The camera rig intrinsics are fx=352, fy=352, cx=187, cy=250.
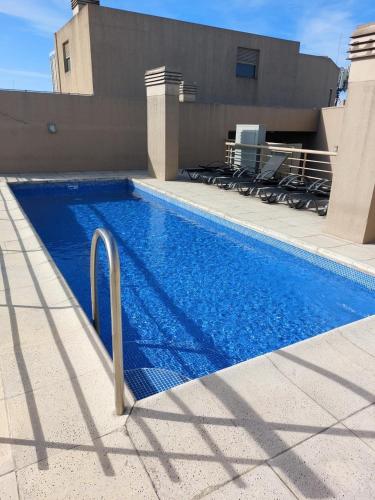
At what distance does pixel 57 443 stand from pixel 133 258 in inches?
164

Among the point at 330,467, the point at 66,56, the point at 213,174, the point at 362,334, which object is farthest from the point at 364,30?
the point at 66,56

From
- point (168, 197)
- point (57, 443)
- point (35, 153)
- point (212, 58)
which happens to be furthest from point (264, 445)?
point (212, 58)

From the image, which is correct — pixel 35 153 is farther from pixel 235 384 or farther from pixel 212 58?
pixel 235 384

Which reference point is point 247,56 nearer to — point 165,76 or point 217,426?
point 165,76

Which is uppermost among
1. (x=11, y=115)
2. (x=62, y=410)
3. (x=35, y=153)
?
(x=11, y=115)

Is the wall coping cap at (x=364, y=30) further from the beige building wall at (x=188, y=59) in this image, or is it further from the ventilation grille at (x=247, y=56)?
the ventilation grille at (x=247, y=56)

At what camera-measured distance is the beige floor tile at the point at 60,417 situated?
201 centimetres

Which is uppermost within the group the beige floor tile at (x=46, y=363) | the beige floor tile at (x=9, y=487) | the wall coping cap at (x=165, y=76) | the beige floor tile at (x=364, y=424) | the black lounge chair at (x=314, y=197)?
the wall coping cap at (x=165, y=76)

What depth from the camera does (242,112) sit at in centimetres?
1447

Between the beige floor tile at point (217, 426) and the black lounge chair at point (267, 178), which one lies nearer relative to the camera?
the beige floor tile at point (217, 426)

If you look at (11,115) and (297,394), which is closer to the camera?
(297,394)

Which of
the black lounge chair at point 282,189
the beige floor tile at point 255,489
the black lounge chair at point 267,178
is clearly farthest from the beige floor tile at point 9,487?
the black lounge chair at point 267,178

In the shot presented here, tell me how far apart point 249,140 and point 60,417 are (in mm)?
11155

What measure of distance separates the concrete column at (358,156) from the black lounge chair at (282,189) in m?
2.67
